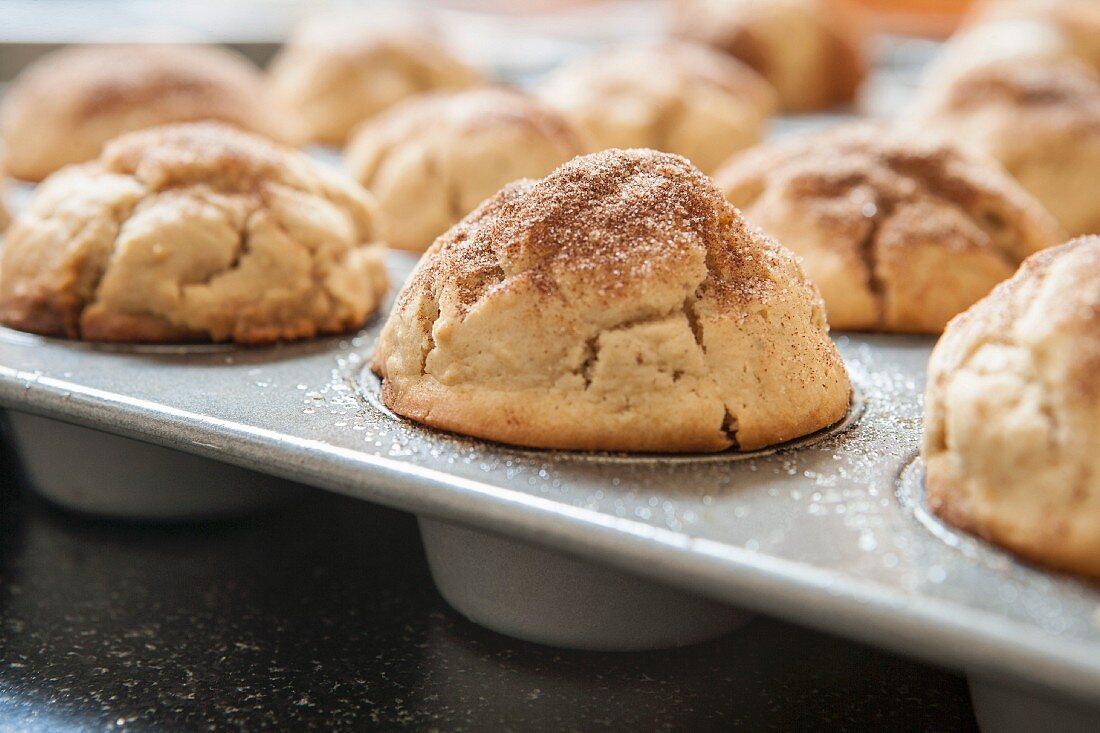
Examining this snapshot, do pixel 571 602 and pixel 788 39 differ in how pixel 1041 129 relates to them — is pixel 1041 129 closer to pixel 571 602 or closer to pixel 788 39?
pixel 571 602

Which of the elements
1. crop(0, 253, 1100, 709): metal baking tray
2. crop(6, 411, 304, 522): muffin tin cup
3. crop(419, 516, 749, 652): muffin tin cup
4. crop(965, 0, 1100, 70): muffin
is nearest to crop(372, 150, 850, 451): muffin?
crop(0, 253, 1100, 709): metal baking tray

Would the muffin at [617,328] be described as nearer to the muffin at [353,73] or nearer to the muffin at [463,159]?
the muffin at [463,159]

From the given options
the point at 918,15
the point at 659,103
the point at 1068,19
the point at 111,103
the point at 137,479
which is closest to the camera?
the point at 137,479

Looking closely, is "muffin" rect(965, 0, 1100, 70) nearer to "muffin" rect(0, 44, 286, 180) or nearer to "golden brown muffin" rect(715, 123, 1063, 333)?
"golden brown muffin" rect(715, 123, 1063, 333)

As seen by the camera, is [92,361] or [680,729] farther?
[92,361]

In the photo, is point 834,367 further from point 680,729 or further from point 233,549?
point 233,549

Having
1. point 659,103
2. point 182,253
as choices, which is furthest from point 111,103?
point 659,103

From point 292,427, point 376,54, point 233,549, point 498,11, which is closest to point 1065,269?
point 292,427
